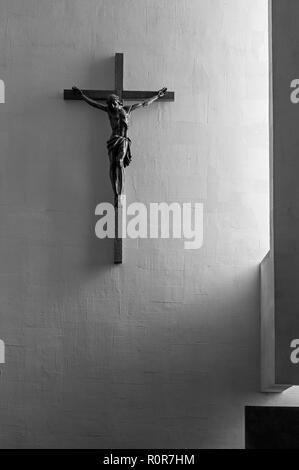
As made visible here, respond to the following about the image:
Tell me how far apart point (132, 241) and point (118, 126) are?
116 centimetres

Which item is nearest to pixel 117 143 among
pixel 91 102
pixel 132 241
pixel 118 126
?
pixel 118 126

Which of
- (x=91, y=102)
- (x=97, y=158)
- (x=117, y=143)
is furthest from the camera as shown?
(x=97, y=158)

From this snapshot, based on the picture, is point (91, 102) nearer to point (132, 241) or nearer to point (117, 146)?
point (117, 146)

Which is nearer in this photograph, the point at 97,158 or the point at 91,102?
the point at 91,102

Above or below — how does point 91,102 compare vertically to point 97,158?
above

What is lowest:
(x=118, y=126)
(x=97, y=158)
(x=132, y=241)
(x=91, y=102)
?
(x=132, y=241)

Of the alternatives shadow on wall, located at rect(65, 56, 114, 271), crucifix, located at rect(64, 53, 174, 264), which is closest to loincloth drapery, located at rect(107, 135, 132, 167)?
crucifix, located at rect(64, 53, 174, 264)

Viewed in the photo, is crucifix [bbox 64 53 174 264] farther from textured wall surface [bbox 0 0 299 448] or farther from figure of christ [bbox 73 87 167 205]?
textured wall surface [bbox 0 0 299 448]

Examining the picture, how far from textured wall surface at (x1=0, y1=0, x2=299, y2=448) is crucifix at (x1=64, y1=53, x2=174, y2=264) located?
0.60 feet

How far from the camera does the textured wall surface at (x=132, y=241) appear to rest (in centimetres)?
962

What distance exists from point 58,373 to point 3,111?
107 inches

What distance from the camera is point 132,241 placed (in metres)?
9.96

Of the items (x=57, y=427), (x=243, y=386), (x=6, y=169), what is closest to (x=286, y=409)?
(x=243, y=386)

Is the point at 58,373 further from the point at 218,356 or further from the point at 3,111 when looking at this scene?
the point at 3,111
